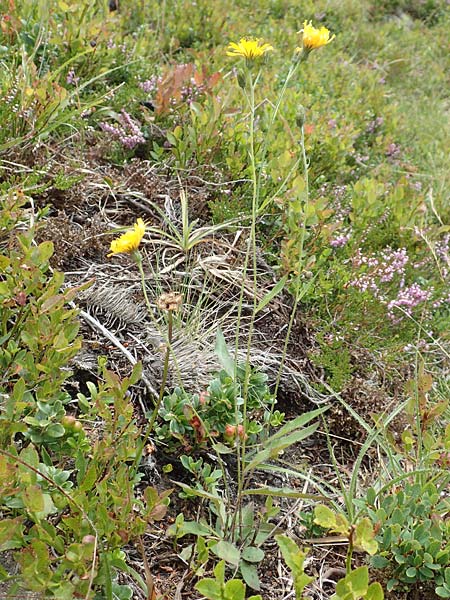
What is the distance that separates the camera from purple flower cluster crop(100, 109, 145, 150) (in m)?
2.95

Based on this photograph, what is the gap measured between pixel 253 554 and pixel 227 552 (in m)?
0.09

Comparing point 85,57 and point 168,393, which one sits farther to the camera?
point 85,57

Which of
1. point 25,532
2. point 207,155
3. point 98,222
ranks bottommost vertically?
point 25,532

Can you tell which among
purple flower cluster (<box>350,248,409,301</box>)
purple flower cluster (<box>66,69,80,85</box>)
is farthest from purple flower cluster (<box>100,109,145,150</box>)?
purple flower cluster (<box>350,248,409,301</box>)

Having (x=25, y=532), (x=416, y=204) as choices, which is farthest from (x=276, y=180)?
(x=25, y=532)

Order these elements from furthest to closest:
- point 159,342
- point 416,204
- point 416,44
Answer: point 416,44, point 416,204, point 159,342

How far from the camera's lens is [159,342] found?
228 cm

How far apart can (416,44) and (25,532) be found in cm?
528

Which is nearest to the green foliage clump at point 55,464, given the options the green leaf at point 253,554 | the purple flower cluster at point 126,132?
the green leaf at point 253,554

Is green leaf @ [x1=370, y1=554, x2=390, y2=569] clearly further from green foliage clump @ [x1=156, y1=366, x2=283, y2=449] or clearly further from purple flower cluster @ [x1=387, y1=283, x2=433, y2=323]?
purple flower cluster @ [x1=387, y1=283, x2=433, y2=323]

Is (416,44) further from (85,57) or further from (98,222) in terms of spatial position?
(98,222)

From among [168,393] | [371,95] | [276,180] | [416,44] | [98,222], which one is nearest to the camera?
[168,393]

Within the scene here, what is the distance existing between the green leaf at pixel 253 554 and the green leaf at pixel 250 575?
2 centimetres

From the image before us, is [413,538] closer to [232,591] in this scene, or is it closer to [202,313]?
[232,591]
